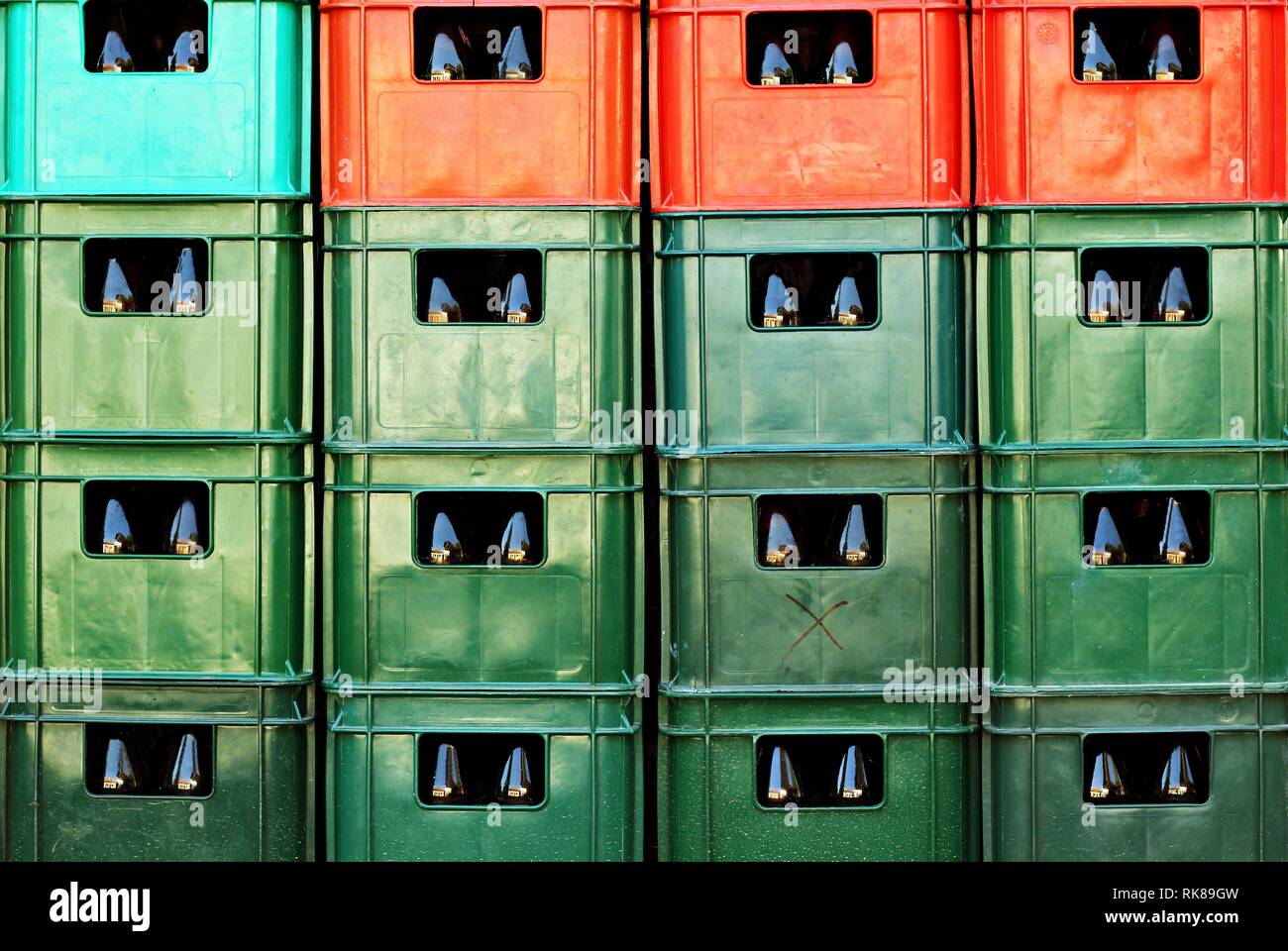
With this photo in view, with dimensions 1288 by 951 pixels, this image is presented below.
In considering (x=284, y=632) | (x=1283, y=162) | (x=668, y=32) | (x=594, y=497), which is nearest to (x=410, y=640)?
(x=284, y=632)

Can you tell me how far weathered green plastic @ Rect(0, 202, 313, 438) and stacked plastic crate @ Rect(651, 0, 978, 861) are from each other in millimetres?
1395

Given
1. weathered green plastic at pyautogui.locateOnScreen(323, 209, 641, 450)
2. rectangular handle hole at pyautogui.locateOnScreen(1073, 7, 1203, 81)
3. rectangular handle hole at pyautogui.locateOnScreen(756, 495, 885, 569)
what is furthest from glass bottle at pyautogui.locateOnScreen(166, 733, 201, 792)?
rectangular handle hole at pyautogui.locateOnScreen(1073, 7, 1203, 81)

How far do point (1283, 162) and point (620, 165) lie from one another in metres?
2.24

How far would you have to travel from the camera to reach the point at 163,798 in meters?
4.56

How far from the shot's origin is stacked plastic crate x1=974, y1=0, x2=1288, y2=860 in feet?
14.8

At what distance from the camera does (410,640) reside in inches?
180

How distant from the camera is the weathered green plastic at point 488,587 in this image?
180 inches

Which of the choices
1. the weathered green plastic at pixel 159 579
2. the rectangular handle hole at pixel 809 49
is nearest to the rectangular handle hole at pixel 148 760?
the weathered green plastic at pixel 159 579

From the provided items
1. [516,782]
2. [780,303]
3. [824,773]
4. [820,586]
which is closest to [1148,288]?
[780,303]

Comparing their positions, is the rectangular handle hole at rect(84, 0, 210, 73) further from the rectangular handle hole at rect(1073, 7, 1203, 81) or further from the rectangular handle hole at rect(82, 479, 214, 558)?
the rectangular handle hole at rect(1073, 7, 1203, 81)

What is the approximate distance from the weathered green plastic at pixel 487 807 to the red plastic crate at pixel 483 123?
1721mm

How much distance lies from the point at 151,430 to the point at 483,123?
1546mm

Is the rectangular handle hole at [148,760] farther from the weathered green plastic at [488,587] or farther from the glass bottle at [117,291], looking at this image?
the glass bottle at [117,291]

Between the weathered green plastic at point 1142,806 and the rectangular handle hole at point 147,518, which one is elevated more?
the rectangular handle hole at point 147,518
